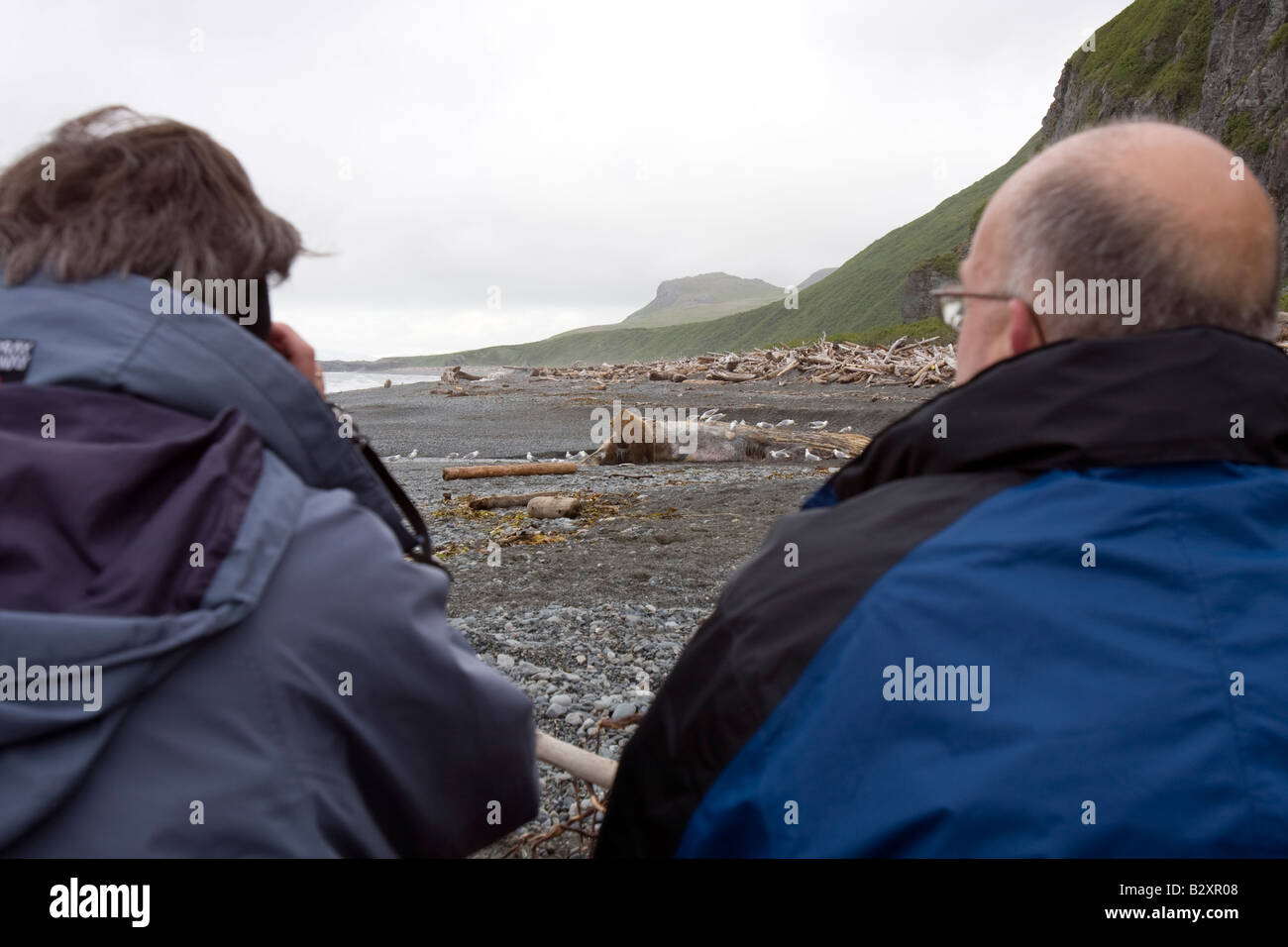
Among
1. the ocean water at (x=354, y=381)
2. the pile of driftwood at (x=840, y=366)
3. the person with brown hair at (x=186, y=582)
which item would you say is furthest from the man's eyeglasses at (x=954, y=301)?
the ocean water at (x=354, y=381)

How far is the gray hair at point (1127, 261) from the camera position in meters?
1.58

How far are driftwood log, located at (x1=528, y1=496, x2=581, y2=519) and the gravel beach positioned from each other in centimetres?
13

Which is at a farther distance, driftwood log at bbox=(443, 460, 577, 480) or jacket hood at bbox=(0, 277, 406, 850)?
driftwood log at bbox=(443, 460, 577, 480)

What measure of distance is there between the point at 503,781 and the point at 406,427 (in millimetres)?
20238

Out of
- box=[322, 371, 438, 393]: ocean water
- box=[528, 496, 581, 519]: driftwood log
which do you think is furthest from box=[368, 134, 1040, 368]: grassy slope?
box=[528, 496, 581, 519]: driftwood log

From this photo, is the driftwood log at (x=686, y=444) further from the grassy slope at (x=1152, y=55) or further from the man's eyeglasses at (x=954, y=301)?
the grassy slope at (x=1152, y=55)

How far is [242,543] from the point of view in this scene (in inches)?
51.1

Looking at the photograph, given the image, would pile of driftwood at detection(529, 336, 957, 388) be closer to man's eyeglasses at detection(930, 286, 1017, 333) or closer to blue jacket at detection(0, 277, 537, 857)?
man's eyeglasses at detection(930, 286, 1017, 333)

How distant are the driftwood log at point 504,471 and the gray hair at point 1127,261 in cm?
1010

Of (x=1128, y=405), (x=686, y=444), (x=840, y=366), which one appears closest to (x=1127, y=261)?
(x=1128, y=405)

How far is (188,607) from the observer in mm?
1255

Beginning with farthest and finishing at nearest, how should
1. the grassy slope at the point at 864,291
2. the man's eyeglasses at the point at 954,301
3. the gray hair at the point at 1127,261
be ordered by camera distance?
the grassy slope at the point at 864,291 < the man's eyeglasses at the point at 954,301 < the gray hair at the point at 1127,261

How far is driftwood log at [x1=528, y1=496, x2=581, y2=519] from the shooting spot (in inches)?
343

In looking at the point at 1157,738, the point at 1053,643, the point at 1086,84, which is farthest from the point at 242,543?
the point at 1086,84
